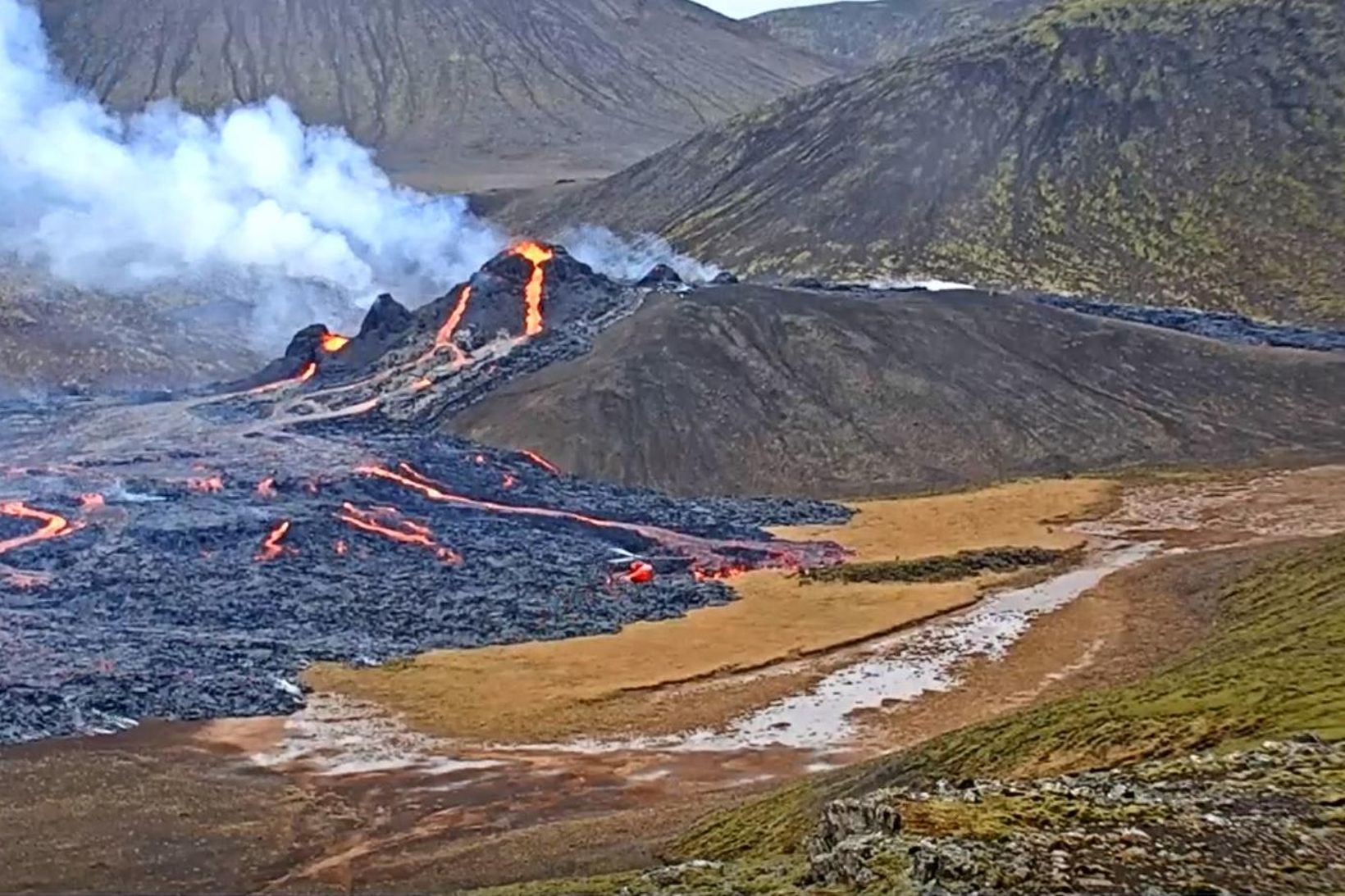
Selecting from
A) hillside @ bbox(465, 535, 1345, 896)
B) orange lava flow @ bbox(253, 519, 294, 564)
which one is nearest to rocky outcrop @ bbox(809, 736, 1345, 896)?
hillside @ bbox(465, 535, 1345, 896)

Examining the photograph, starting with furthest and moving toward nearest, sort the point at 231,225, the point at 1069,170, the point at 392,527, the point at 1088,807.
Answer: the point at 1069,170 < the point at 231,225 < the point at 392,527 < the point at 1088,807

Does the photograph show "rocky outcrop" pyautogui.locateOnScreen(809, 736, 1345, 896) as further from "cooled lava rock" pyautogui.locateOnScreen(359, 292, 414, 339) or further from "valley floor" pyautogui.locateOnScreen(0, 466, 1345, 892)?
"cooled lava rock" pyautogui.locateOnScreen(359, 292, 414, 339)

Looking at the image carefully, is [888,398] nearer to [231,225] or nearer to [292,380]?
[292,380]

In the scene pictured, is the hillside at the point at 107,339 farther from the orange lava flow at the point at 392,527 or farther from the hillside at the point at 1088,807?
the hillside at the point at 1088,807

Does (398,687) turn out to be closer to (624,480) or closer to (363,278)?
(624,480)

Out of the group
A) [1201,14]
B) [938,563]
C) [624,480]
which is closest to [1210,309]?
[1201,14]

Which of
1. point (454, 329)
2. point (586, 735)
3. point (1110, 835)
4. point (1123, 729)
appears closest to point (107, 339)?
point (454, 329)
